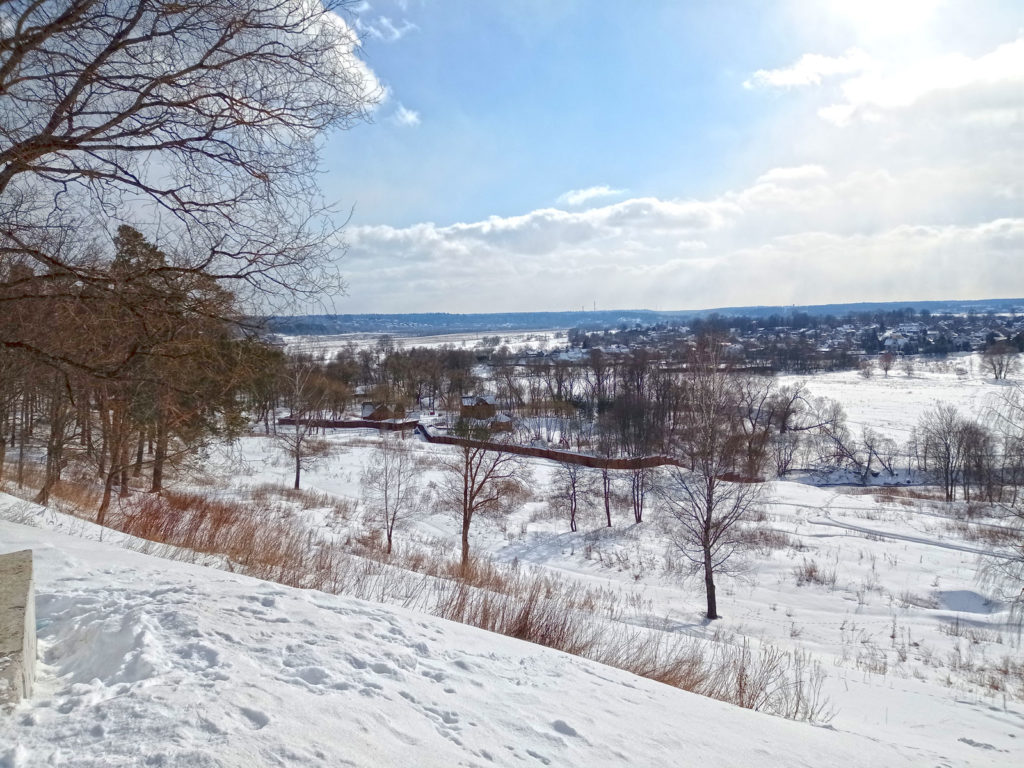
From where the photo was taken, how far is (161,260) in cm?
438

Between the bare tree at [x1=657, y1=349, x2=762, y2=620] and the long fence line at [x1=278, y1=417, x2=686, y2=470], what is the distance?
1723 millimetres

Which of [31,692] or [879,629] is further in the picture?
[879,629]

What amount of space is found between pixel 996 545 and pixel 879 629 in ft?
41.8

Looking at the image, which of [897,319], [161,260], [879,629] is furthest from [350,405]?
[897,319]

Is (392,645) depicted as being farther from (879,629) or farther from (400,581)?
(879,629)

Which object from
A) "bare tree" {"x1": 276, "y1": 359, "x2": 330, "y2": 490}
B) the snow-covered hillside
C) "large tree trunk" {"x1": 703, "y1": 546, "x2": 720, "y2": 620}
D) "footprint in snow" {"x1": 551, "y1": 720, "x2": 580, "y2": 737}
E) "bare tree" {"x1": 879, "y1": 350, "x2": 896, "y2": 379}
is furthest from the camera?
"bare tree" {"x1": 879, "y1": 350, "x2": 896, "y2": 379}

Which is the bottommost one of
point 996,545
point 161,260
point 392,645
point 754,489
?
point 996,545

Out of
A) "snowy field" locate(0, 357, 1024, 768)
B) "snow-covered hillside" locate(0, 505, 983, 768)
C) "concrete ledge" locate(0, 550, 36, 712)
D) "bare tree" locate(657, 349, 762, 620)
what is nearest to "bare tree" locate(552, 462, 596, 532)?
"bare tree" locate(657, 349, 762, 620)

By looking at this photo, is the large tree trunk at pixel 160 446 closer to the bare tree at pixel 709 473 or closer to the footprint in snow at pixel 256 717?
the footprint in snow at pixel 256 717

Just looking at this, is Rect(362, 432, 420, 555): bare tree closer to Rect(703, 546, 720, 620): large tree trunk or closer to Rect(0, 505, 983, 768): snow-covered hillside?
Rect(703, 546, 720, 620): large tree trunk

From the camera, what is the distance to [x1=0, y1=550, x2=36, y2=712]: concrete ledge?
2.11m

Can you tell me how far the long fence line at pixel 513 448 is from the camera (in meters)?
25.4

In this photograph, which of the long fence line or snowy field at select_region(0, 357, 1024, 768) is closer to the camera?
snowy field at select_region(0, 357, 1024, 768)

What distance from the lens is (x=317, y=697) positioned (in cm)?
254
